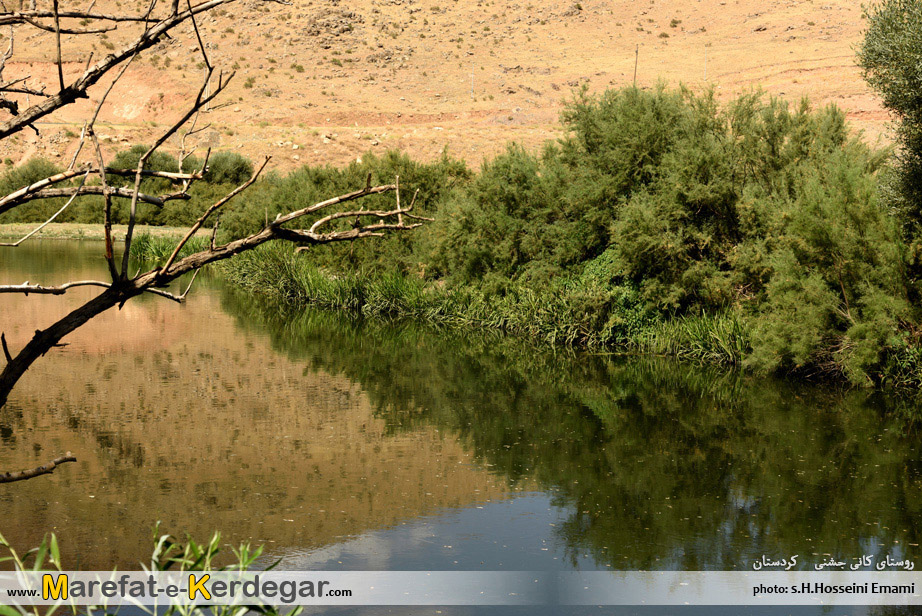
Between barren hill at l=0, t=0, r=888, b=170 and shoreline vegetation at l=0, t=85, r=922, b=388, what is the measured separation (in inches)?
1494

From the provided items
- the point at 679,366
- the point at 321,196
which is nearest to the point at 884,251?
the point at 679,366

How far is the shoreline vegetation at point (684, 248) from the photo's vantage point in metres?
14.6

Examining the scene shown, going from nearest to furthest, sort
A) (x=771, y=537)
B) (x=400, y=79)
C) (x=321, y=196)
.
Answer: (x=771, y=537) → (x=321, y=196) → (x=400, y=79)

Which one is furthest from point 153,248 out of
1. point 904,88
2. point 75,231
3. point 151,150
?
point 151,150

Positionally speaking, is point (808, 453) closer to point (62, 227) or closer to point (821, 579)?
point (821, 579)

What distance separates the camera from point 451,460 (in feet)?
37.4

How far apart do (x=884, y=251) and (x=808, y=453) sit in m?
4.09

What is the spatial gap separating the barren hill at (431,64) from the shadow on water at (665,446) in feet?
142

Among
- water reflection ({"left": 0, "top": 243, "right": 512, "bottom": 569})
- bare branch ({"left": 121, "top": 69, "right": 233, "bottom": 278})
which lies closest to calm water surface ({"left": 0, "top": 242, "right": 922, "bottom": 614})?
water reflection ({"left": 0, "top": 243, "right": 512, "bottom": 569})

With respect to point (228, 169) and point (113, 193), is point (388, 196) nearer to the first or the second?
point (113, 193)

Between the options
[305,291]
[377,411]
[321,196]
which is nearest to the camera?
[377,411]

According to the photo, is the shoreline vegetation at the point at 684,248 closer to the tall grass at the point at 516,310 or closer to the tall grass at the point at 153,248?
the tall grass at the point at 516,310

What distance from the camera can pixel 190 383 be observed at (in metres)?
15.4

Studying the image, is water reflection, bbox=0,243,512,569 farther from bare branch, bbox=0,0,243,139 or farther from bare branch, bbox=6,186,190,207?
bare branch, bbox=0,0,243,139
